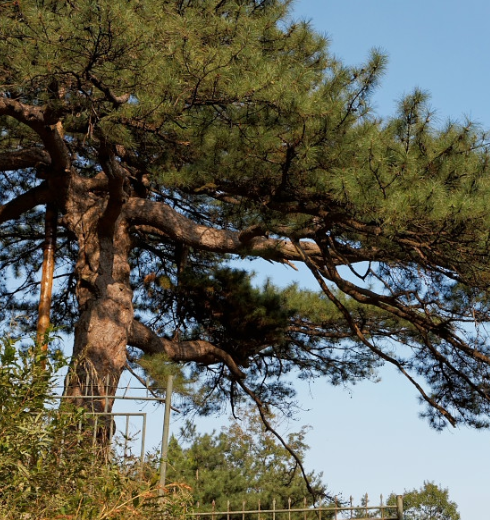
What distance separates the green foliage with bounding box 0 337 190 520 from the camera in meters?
3.25

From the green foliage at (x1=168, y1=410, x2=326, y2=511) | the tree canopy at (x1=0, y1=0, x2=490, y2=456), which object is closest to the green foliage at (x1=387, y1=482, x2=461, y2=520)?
the green foliage at (x1=168, y1=410, x2=326, y2=511)

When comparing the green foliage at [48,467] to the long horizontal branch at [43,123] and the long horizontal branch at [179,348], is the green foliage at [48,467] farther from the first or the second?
the long horizontal branch at [179,348]

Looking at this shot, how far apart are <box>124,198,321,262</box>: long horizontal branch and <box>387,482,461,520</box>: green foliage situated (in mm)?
22921

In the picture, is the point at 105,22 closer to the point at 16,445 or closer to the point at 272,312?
the point at 16,445

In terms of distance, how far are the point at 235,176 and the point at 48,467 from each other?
10.5 ft

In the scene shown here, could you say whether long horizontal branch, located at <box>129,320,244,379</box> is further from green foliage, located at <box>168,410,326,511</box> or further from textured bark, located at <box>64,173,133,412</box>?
green foliage, located at <box>168,410,326,511</box>

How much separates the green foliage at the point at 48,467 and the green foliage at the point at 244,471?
1098 cm

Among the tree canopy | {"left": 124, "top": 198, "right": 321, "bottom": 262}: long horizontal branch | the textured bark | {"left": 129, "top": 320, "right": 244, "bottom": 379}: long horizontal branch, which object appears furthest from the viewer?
{"left": 129, "top": 320, "right": 244, "bottom": 379}: long horizontal branch

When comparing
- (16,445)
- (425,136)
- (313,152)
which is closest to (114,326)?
(313,152)

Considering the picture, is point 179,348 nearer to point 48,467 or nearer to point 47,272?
point 47,272

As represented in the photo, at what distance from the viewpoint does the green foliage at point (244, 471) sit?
15023mm

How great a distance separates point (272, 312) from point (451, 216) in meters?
3.63

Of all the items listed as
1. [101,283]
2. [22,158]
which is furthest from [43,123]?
[101,283]

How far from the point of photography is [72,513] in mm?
3266
